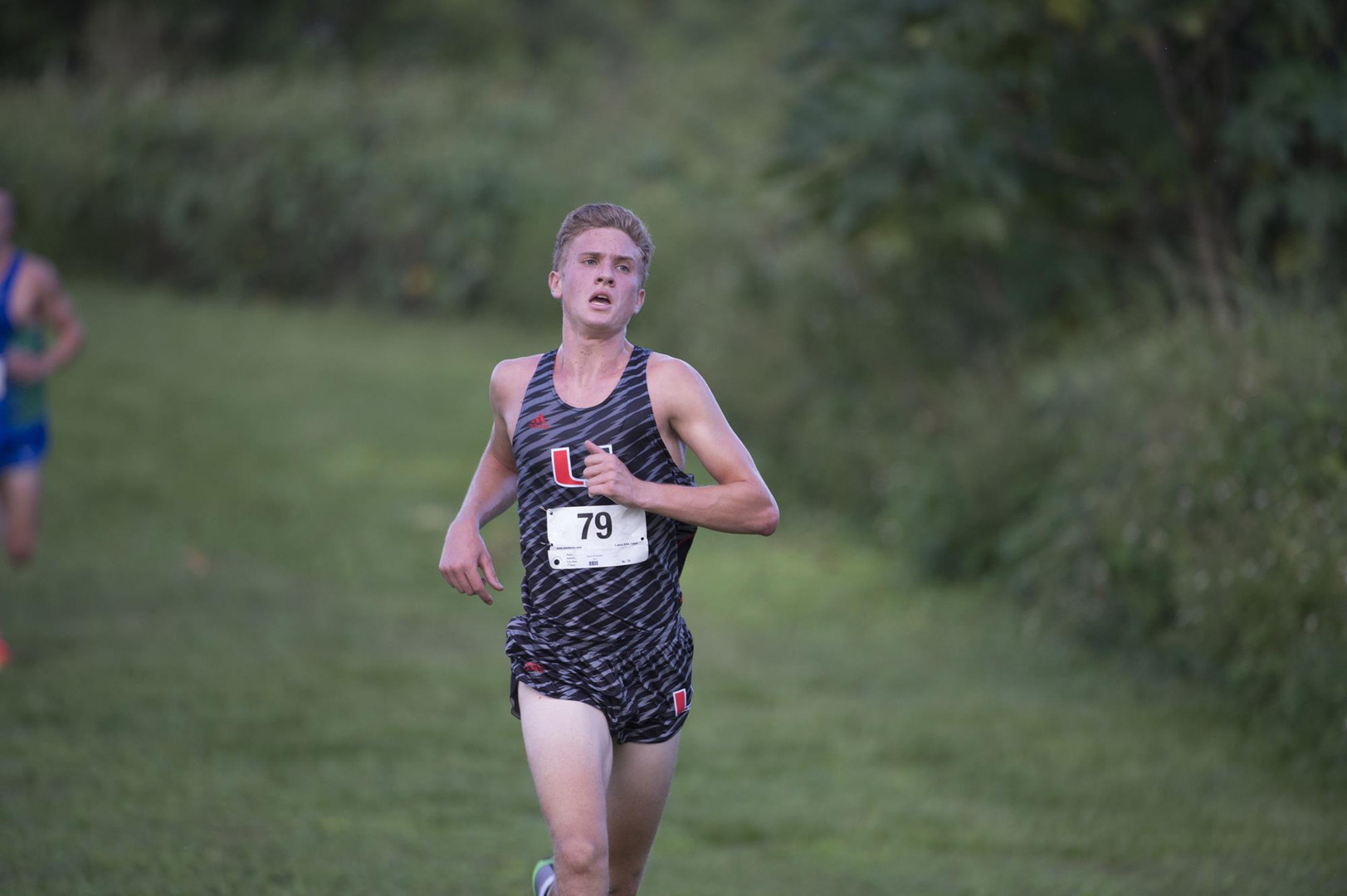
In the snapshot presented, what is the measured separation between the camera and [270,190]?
24984 mm

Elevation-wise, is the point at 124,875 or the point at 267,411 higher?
the point at 267,411

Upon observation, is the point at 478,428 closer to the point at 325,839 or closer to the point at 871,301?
the point at 871,301

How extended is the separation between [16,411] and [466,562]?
18.6ft

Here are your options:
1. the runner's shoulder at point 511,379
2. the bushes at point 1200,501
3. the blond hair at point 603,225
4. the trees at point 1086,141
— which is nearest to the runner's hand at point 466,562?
the runner's shoulder at point 511,379

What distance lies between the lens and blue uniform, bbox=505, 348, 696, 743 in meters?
4.13

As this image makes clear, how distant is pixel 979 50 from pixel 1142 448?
10.6 feet

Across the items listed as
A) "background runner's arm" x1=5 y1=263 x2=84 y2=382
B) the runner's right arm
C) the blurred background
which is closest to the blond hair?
the runner's right arm

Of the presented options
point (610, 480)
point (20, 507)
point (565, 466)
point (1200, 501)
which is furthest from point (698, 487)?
point (20, 507)

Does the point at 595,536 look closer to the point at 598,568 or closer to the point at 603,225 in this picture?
the point at 598,568

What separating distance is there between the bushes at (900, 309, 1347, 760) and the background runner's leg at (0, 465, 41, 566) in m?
6.24

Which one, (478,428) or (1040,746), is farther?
(478,428)

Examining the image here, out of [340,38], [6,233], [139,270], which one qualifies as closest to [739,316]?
[6,233]

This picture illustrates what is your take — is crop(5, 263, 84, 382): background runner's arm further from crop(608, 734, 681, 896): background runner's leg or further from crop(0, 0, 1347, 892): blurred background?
crop(608, 734, 681, 896): background runner's leg

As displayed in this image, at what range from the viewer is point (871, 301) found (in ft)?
46.1
